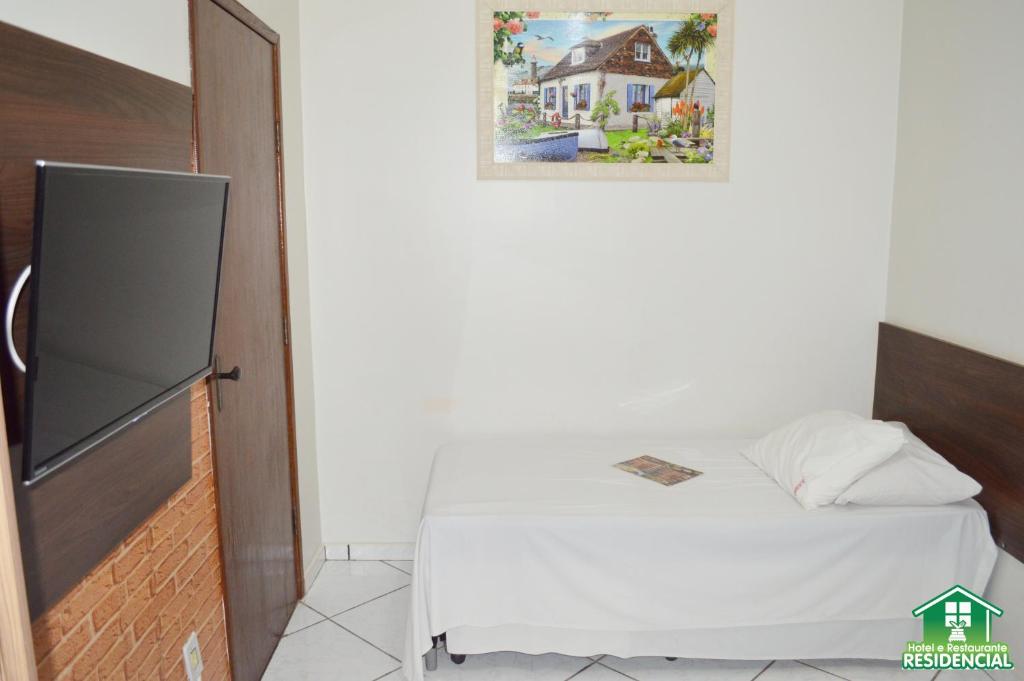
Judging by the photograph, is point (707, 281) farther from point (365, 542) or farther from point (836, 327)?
point (365, 542)

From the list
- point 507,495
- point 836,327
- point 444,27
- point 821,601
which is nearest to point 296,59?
point 444,27

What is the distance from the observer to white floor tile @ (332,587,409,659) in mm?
2920

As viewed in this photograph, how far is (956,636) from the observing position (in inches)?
105

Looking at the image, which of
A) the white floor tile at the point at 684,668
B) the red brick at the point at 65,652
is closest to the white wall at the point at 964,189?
the white floor tile at the point at 684,668

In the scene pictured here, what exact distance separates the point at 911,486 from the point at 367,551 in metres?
2.35

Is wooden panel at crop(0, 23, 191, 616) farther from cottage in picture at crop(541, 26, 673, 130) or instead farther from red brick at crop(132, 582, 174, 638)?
cottage in picture at crop(541, 26, 673, 130)

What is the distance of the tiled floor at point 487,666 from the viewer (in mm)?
2691

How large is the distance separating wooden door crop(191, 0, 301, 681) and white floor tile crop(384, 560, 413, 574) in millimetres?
520

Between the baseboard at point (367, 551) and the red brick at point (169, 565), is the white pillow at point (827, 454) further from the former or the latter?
the red brick at point (169, 565)

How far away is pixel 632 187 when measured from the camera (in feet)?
11.2

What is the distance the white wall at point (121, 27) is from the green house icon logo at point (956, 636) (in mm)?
2903

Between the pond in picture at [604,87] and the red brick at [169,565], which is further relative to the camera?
the pond in picture at [604,87]

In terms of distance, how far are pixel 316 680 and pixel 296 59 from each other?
248 cm

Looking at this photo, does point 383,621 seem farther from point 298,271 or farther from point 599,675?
point 298,271
